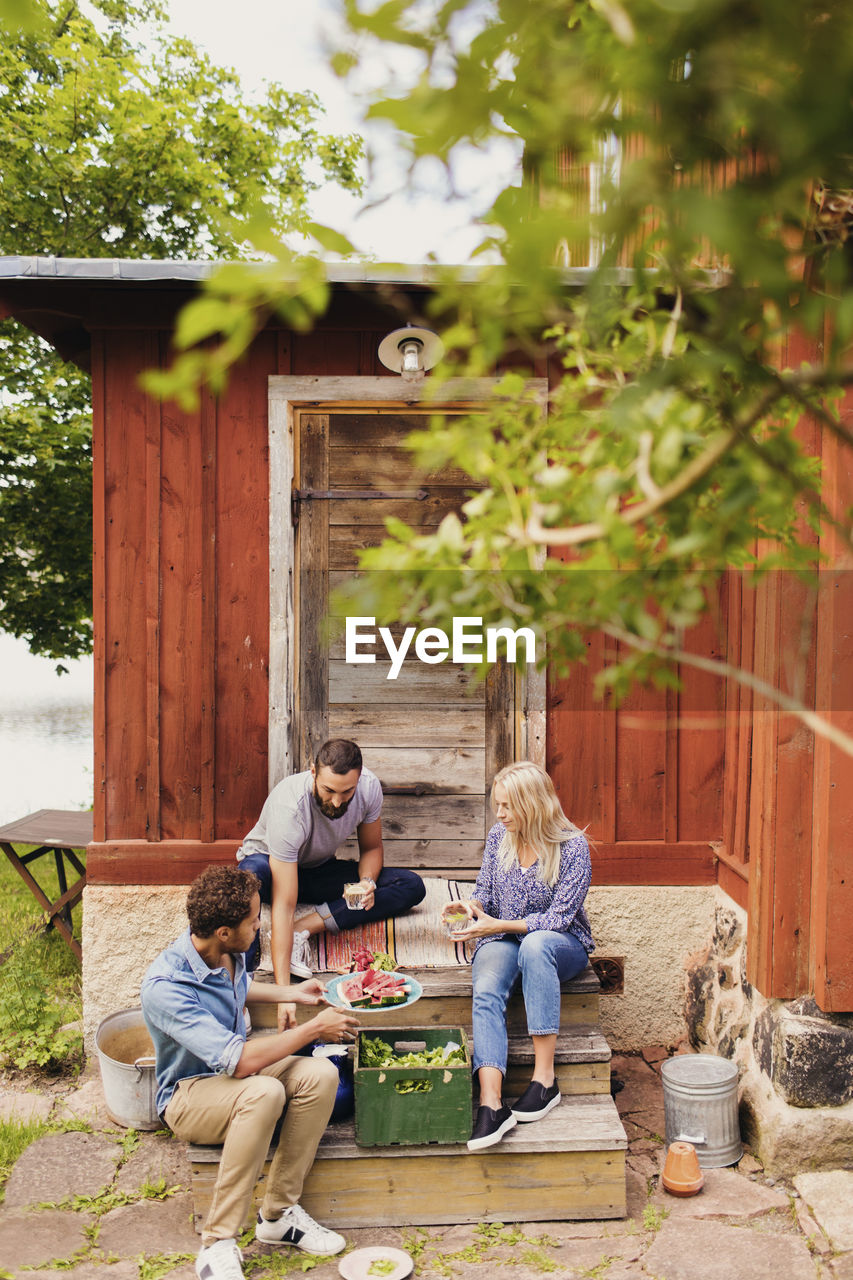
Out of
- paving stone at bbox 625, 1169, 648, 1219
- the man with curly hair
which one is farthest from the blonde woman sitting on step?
the man with curly hair

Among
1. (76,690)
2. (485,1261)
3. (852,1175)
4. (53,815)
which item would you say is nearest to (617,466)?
(485,1261)

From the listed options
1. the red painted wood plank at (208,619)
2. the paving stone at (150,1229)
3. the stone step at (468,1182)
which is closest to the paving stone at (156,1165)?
the paving stone at (150,1229)

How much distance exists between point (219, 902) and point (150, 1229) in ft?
→ 4.23

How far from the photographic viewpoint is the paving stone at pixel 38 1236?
344 cm

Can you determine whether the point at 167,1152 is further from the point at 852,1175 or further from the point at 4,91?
the point at 4,91

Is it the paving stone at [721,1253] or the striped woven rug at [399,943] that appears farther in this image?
the striped woven rug at [399,943]

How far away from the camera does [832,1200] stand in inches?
147

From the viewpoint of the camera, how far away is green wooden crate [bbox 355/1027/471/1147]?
3.67m

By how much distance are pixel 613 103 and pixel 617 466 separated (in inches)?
16.4

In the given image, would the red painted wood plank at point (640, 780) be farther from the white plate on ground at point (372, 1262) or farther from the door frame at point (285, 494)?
the white plate on ground at point (372, 1262)

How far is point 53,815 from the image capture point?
7000 millimetres

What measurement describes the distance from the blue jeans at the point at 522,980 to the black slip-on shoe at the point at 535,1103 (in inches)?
5.3

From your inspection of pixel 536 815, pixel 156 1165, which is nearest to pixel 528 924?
pixel 536 815

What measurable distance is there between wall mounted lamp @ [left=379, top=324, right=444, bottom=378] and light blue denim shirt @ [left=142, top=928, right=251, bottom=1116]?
9.12ft
